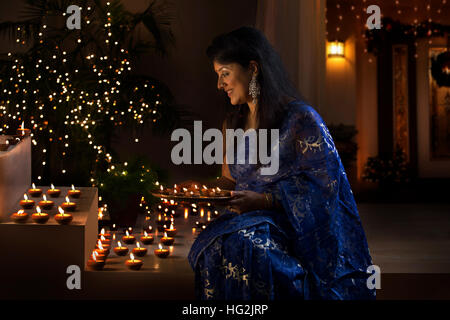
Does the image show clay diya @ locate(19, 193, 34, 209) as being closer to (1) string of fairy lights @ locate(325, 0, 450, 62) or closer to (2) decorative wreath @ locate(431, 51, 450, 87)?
(1) string of fairy lights @ locate(325, 0, 450, 62)

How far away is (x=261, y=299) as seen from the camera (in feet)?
7.46

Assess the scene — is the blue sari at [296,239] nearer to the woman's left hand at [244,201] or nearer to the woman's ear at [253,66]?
the woman's left hand at [244,201]

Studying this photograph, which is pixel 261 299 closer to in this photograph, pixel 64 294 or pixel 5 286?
pixel 64 294

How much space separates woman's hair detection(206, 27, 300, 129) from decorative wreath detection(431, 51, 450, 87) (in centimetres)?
700

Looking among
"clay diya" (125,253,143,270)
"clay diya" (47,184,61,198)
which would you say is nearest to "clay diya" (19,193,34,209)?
"clay diya" (47,184,61,198)

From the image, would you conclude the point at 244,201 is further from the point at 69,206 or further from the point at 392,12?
the point at 392,12

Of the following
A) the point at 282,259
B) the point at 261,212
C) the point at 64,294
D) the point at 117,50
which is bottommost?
the point at 64,294

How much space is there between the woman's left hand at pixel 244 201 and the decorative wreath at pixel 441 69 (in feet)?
23.8

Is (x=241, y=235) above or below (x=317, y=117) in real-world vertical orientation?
below

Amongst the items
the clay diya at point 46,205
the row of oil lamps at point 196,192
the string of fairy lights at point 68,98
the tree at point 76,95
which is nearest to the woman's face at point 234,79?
the row of oil lamps at point 196,192

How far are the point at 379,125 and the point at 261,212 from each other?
7.19 meters

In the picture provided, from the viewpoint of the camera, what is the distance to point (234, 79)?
2.58 m

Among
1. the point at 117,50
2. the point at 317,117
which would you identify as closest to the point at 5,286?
the point at 317,117

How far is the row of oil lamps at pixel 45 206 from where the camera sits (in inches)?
118
